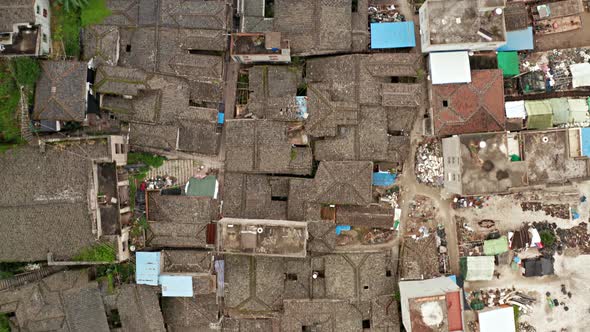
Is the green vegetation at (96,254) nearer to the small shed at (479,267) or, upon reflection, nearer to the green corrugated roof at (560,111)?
the small shed at (479,267)

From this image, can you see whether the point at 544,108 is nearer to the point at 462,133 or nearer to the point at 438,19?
the point at 462,133

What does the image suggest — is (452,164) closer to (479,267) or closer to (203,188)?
(479,267)

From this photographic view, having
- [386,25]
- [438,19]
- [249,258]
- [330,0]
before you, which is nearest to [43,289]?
[249,258]

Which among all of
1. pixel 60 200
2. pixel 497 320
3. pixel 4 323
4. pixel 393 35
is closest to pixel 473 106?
pixel 393 35

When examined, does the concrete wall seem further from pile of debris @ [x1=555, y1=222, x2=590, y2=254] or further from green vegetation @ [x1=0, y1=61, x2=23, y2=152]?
green vegetation @ [x1=0, y1=61, x2=23, y2=152]

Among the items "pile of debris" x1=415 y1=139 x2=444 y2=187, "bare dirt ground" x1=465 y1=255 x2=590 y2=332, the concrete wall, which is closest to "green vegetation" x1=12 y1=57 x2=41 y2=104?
"pile of debris" x1=415 y1=139 x2=444 y2=187

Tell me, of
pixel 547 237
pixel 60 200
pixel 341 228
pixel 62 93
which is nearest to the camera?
pixel 60 200
